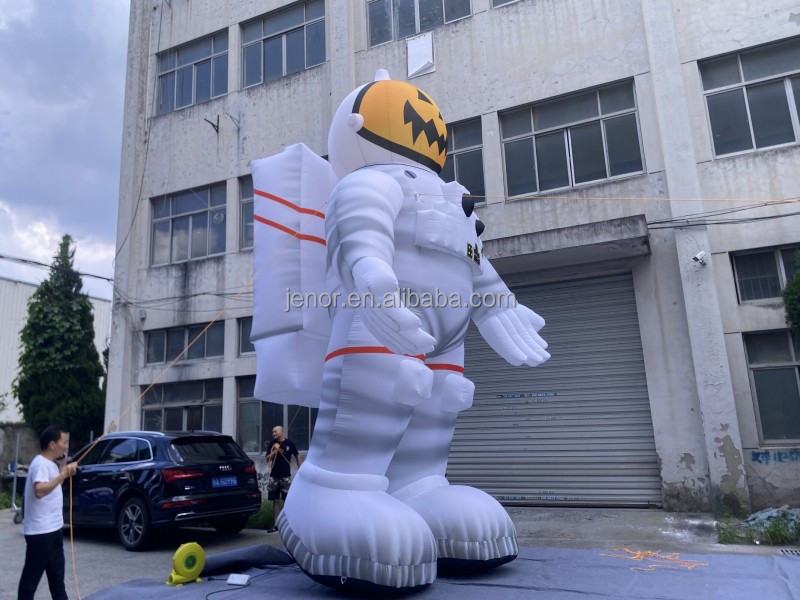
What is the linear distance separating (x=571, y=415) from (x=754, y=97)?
511 centimetres

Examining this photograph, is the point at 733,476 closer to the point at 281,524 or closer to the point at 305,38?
the point at 281,524

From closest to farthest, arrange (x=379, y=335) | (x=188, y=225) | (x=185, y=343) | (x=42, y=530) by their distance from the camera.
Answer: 1. (x=379, y=335)
2. (x=42, y=530)
3. (x=185, y=343)
4. (x=188, y=225)

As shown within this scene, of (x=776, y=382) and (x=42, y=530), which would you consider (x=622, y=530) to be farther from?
(x=42, y=530)

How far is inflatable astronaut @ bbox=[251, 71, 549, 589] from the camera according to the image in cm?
380

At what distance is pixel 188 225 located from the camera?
1280 centimetres

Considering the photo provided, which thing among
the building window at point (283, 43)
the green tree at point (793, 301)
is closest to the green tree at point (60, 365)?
the building window at point (283, 43)

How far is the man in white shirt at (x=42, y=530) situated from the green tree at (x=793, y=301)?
24.2ft

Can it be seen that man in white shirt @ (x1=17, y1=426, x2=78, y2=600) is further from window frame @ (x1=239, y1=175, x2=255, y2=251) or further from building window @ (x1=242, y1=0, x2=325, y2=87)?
building window @ (x1=242, y1=0, x2=325, y2=87)

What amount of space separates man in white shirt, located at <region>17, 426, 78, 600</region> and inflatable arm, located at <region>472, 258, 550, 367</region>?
320 centimetres

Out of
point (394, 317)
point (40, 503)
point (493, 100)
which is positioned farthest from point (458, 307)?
point (493, 100)

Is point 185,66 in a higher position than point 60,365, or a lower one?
higher

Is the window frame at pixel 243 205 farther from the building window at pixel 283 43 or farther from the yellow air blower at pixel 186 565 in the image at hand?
the yellow air blower at pixel 186 565

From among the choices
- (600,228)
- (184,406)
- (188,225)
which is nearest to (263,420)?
(184,406)

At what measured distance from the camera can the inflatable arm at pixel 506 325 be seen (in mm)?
4895
